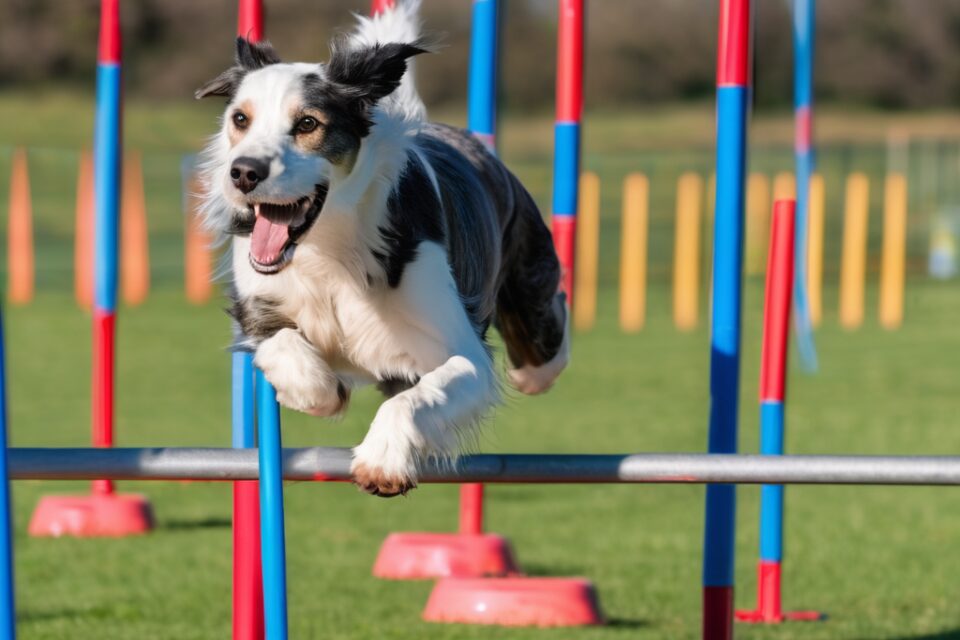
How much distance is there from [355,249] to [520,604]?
238 cm

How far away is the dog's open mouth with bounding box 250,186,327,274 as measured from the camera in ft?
15.0

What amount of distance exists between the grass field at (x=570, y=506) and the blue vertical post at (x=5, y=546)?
1532 mm

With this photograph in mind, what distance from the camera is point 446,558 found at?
25.5ft

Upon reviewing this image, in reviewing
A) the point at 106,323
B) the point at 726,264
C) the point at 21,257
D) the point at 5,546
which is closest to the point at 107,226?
the point at 106,323

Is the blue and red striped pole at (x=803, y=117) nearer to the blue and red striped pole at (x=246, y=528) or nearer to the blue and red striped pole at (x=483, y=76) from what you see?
the blue and red striped pole at (x=483, y=76)

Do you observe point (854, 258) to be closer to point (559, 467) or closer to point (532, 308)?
point (532, 308)

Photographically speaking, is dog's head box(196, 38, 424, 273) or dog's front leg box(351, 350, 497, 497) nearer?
dog's front leg box(351, 350, 497, 497)

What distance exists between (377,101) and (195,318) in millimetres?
18447

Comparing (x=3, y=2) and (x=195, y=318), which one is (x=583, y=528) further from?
(x=3, y=2)

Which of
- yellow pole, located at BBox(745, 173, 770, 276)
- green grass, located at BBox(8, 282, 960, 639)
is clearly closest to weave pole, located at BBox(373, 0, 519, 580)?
green grass, located at BBox(8, 282, 960, 639)

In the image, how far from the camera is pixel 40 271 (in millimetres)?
30344

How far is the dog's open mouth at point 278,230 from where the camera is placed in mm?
4559

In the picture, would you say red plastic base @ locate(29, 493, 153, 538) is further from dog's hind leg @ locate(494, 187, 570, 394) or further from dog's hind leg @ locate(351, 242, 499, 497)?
dog's hind leg @ locate(351, 242, 499, 497)

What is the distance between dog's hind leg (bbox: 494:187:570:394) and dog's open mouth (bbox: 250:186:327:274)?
1.70 m
